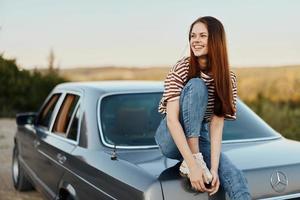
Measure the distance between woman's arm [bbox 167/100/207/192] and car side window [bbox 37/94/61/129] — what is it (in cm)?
259

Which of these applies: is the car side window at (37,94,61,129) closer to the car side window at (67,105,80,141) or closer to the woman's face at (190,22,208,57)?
the car side window at (67,105,80,141)

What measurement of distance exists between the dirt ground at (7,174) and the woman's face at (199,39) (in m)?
3.85

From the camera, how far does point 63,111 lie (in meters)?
4.71

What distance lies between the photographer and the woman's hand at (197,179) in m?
2.67

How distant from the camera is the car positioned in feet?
9.45

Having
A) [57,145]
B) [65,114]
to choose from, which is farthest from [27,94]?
[57,145]

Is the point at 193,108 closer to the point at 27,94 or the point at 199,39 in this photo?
the point at 199,39

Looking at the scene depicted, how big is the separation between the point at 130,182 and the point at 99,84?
5.49 feet

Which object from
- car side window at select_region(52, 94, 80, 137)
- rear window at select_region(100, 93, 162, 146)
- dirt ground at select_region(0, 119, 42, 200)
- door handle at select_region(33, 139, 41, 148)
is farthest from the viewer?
dirt ground at select_region(0, 119, 42, 200)

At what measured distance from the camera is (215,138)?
9.95ft

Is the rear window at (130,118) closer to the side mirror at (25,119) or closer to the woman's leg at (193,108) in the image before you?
the woman's leg at (193,108)

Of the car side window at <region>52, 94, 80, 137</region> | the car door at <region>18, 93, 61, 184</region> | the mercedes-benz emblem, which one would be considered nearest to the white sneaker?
the mercedes-benz emblem

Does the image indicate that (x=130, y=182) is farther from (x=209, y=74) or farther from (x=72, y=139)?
A: (x=72, y=139)

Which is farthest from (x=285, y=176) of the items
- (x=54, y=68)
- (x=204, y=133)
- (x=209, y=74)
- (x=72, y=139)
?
(x=54, y=68)
